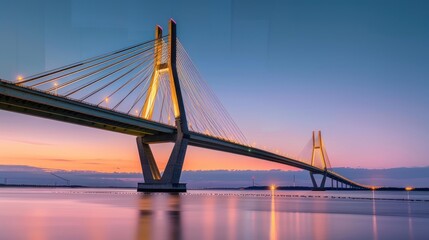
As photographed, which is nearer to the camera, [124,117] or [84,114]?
[84,114]

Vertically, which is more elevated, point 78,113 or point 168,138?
point 78,113

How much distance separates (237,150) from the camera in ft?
213

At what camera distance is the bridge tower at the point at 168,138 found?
168 ft

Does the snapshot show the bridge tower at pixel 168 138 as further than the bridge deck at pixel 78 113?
Yes

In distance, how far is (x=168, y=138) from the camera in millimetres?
52062

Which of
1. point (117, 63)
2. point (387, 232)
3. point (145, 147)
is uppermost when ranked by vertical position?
point (117, 63)

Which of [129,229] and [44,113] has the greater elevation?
[44,113]

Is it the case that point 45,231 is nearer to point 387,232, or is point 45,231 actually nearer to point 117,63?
point 387,232

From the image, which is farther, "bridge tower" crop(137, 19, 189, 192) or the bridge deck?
"bridge tower" crop(137, 19, 189, 192)

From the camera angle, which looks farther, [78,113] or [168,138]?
[168,138]

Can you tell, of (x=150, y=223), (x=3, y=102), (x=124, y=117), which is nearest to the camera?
(x=150, y=223)

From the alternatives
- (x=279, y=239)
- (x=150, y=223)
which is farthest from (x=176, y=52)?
(x=279, y=239)

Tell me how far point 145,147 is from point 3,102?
21024mm

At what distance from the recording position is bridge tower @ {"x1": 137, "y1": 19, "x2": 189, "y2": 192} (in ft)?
168
